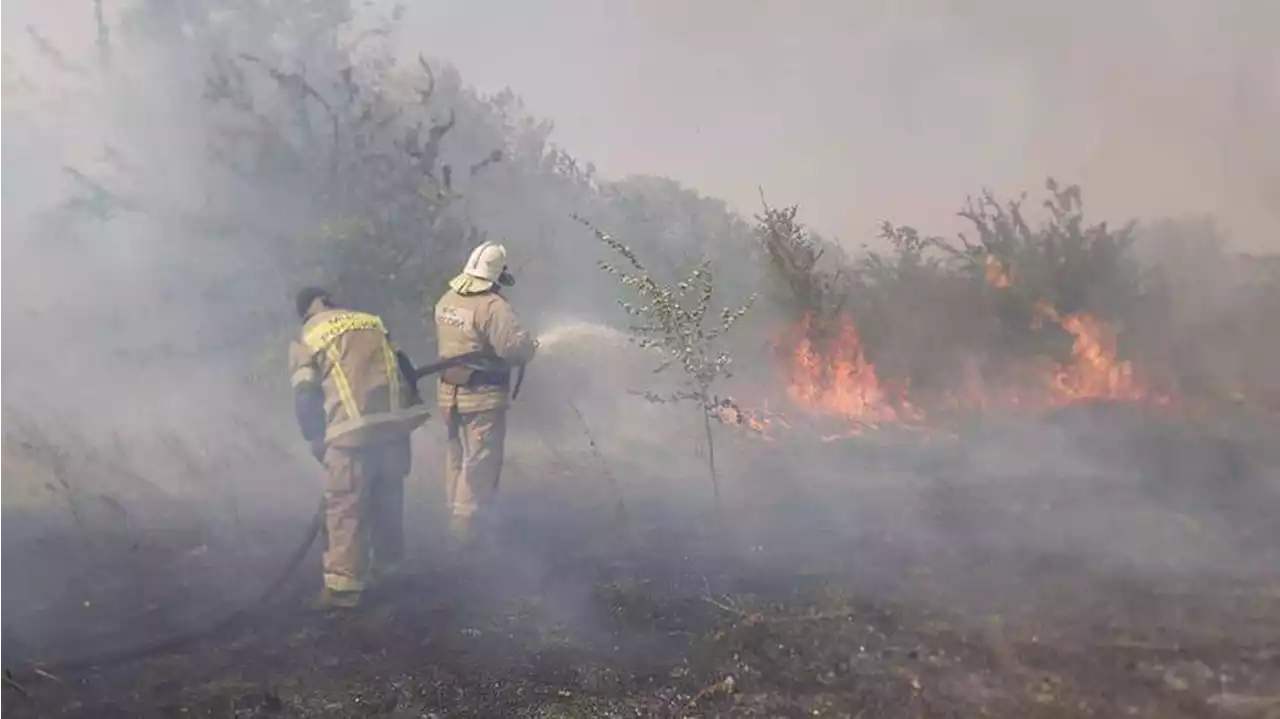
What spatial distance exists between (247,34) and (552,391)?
6.07m

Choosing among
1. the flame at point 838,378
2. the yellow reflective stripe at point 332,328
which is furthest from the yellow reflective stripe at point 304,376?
the flame at point 838,378

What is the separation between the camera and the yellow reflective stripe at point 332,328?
5.54 metres

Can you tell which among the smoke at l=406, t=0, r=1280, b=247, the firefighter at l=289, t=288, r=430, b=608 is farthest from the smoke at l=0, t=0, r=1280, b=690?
the firefighter at l=289, t=288, r=430, b=608

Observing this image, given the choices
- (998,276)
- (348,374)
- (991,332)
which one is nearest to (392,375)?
(348,374)

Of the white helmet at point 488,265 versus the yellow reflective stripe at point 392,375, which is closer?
the yellow reflective stripe at point 392,375

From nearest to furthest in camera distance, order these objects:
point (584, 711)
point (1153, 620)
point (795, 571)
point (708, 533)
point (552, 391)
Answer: point (584, 711)
point (1153, 620)
point (795, 571)
point (708, 533)
point (552, 391)

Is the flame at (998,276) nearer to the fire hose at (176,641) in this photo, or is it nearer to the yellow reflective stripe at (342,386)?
the yellow reflective stripe at (342,386)

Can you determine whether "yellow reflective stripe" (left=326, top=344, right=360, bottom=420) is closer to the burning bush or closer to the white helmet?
the white helmet

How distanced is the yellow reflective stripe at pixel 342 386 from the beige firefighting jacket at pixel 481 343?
1.03 meters

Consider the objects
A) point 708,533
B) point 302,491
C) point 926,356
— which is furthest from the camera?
point 926,356

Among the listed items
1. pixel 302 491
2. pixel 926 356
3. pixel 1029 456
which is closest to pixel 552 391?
pixel 302 491

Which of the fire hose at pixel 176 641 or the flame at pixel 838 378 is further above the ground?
the flame at pixel 838 378

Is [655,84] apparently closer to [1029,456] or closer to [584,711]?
[1029,456]

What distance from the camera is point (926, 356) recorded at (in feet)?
32.9
